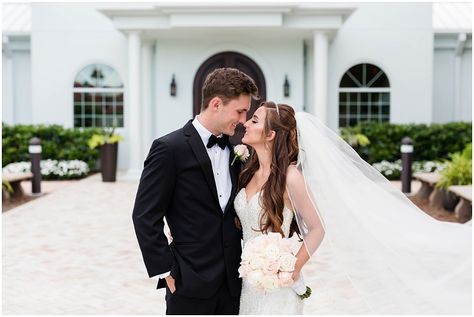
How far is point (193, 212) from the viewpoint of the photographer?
358 cm

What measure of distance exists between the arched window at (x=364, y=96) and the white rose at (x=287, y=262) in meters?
15.4

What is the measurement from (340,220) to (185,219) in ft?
3.29

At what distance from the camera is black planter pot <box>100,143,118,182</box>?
15.9 m

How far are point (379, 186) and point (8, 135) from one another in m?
14.4

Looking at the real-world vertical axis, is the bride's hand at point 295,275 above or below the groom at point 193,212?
below

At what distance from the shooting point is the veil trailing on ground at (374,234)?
4.00 meters

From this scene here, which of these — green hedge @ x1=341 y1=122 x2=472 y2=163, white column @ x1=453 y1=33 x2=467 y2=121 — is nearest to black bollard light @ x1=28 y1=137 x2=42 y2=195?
green hedge @ x1=341 y1=122 x2=472 y2=163

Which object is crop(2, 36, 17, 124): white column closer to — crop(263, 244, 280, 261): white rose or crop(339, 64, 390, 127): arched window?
crop(339, 64, 390, 127): arched window

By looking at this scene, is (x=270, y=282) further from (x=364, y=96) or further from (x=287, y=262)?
(x=364, y=96)

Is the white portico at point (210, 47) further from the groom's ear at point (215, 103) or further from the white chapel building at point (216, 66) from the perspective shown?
the groom's ear at point (215, 103)

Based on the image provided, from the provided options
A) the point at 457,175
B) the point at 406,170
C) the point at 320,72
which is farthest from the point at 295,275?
the point at 320,72

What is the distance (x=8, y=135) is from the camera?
17250mm

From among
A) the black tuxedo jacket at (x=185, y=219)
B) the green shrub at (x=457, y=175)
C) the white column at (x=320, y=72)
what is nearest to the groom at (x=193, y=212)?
the black tuxedo jacket at (x=185, y=219)

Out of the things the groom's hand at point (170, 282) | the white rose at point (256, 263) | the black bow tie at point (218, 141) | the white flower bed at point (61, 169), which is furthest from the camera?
the white flower bed at point (61, 169)
